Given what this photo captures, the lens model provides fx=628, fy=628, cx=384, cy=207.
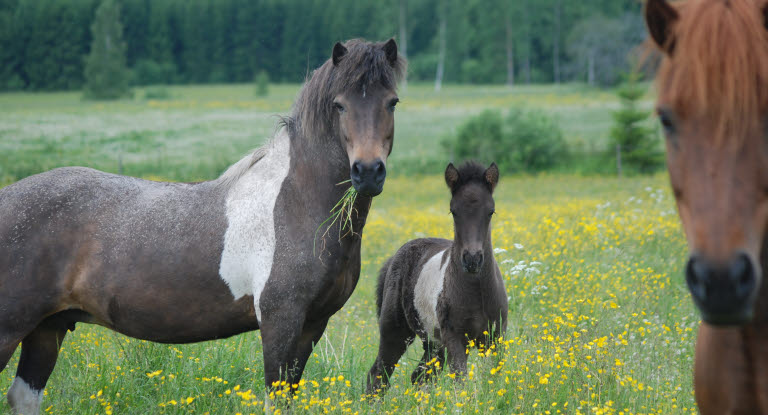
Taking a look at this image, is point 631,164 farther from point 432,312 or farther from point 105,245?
point 105,245

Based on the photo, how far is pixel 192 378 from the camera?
4758mm

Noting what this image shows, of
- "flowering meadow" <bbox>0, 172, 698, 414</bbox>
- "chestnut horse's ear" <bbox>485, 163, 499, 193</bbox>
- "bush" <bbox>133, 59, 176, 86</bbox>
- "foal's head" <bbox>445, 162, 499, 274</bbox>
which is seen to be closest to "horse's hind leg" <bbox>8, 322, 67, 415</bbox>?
"flowering meadow" <bbox>0, 172, 698, 414</bbox>

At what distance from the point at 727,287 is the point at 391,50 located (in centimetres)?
282

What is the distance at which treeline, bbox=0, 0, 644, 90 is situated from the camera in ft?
109

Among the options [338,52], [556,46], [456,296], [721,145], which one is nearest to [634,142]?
[456,296]

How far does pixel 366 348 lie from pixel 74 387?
9.07 feet

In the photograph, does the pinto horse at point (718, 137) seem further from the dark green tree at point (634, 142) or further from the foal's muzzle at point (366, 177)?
the dark green tree at point (634, 142)

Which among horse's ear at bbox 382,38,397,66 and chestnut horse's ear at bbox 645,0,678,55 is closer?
chestnut horse's ear at bbox 645,0,678,55

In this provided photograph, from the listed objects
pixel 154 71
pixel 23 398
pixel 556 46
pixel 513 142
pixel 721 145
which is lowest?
pixel 513 142

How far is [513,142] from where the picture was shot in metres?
29.4

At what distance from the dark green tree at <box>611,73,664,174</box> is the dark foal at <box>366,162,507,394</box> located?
23.3 meters

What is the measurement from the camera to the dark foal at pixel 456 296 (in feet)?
17.2

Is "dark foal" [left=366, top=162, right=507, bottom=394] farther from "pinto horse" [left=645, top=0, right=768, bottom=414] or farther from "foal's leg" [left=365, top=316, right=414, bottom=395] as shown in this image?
"pinto horse" [left=645, top=0, right=768, bottom=414]

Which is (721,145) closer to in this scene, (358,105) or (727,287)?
(727,287)
